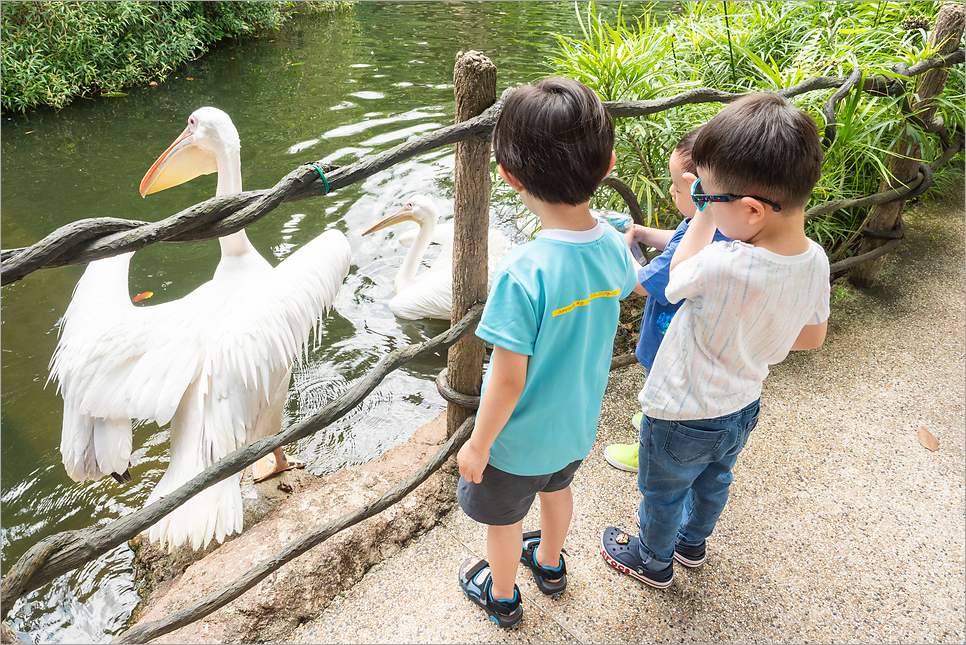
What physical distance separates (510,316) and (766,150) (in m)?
0.57

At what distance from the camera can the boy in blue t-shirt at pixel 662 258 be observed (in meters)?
1.43

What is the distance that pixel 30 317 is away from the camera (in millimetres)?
3713

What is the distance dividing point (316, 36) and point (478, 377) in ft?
31.6

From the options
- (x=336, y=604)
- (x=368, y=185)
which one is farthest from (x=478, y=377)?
(x=368, y=185)

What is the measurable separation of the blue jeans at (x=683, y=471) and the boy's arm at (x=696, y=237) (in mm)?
384

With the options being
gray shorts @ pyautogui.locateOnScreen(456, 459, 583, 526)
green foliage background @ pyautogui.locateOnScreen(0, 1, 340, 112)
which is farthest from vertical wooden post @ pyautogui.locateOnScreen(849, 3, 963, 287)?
green foliage background @ pyautogui.locateOnScreen(0, 1, 340, 112)

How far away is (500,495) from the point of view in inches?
53.4

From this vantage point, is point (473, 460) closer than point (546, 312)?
No

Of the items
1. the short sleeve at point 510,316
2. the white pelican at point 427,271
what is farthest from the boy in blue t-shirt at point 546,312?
the white pelican at point 427,271

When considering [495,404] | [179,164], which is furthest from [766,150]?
[179,164]

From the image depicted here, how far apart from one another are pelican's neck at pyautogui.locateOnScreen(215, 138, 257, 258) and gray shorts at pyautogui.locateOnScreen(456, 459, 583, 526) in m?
1.61

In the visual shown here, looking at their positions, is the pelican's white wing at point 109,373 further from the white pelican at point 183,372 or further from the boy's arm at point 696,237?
the boy's arm at point 696,237

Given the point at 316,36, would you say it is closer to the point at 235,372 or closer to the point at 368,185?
the point at 368,185

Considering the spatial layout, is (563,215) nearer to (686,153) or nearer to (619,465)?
(686,153)
